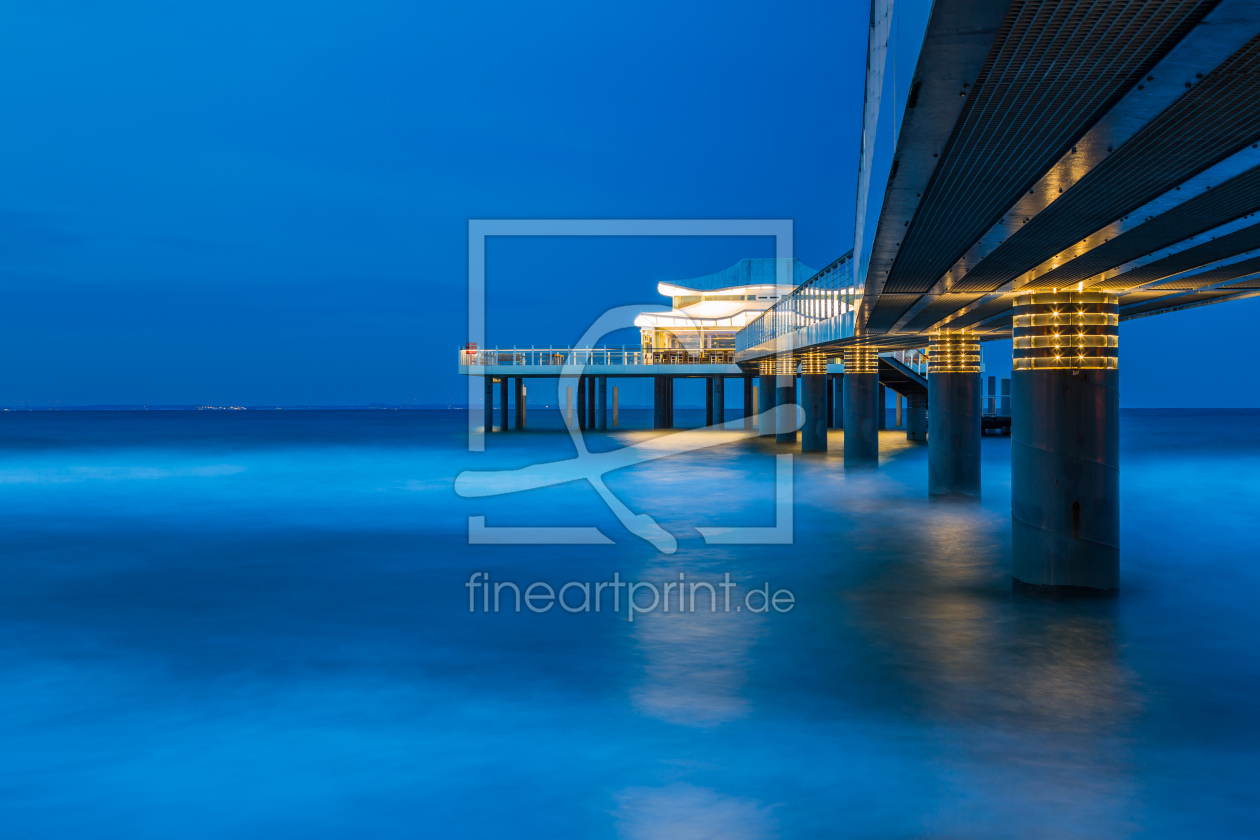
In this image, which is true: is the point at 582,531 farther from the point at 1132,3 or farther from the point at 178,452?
the point at 178,452

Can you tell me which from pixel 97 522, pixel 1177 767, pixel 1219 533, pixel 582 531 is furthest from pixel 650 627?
pixel 97 522

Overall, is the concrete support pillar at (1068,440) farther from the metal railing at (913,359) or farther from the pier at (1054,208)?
the metal railing at (913,359)

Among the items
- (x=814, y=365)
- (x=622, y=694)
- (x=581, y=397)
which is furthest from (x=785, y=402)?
(x=622, y=694)

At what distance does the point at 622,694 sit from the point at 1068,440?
609 centimetres

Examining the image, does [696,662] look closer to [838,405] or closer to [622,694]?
[622,694]

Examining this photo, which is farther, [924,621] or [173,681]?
[924,621]

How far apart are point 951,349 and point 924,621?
1199 cm

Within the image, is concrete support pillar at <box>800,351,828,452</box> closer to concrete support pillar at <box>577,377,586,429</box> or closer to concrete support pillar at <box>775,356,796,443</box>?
concrete support pillar at <box>775,356,796,443</box>

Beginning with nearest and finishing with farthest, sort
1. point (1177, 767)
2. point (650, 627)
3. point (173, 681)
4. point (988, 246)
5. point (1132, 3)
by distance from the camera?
point (1132, 3) < point (1177, 767) < point (173, 681) < point (988, 246) < point (650, 627)

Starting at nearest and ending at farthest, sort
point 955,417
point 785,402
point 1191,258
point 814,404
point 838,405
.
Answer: point 1191,258 → point 955,417 → point 814,404 → point 785,402 → point 838,405

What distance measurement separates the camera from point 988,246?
895 centimetres

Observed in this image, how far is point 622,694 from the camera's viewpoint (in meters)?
7.84

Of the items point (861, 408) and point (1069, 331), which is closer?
point (1069, 331)

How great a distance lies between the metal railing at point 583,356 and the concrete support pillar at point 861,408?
17.0 m
